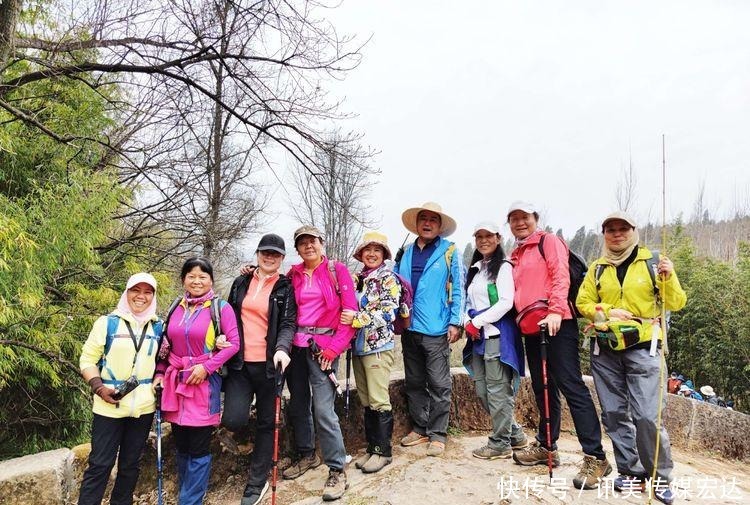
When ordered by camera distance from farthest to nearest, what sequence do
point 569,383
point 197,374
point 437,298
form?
1. point 437,298
2. point 569,383
3. point 197,374

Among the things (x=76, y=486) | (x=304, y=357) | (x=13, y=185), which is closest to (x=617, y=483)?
(x=304, y=357)

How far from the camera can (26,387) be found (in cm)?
584

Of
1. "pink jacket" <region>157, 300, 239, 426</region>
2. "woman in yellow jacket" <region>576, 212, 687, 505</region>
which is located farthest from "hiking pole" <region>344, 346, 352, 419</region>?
"woman in yellow jacket" <region>576, 212, 687, 505</region>

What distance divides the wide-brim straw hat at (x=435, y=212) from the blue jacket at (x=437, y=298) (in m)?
0.31

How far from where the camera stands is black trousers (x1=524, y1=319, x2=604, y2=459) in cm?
334

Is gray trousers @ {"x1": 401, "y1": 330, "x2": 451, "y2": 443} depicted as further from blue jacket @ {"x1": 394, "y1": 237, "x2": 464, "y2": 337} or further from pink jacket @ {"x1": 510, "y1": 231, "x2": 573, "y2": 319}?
pink jacket @ {"x1": 510, "y1": 231, "x2": 573, "y2": 319}

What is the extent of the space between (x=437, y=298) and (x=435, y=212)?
0.80 meters

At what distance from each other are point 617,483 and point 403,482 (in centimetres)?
155

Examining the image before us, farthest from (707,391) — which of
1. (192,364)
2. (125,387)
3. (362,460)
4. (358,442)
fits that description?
(125,387)

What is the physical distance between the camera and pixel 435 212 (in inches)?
159

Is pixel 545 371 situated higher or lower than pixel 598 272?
lower

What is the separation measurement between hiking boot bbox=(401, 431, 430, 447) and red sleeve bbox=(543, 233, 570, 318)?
1.75 metres

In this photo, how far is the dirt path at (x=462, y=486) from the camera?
120 inches

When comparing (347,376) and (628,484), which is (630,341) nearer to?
(628,484)
